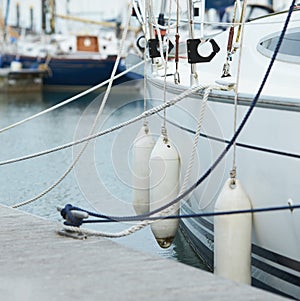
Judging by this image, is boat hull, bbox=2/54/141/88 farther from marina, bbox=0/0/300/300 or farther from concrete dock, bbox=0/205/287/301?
concrete dock, bbox=0/205/287/301

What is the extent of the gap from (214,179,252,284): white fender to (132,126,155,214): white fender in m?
1.36

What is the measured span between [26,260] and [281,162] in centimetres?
131

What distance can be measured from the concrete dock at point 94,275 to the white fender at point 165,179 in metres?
0.81

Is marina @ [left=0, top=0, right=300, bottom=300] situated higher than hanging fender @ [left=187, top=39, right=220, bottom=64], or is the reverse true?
hanging fender @ [left=187, top=39, right=220, bottom=64]

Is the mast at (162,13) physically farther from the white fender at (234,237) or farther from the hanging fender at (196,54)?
the white fender at (234,237)

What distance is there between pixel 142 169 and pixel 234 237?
1504mm

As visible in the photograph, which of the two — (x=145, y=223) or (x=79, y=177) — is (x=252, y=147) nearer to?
(x=145, y=223)

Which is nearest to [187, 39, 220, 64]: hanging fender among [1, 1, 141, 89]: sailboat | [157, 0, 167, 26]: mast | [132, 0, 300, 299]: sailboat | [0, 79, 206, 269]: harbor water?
[132, 0, 300, 299]: sailboat

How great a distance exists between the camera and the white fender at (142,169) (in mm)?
5176

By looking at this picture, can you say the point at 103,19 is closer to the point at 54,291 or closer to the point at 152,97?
the point at 152,97

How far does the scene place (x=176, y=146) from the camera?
5043 mm

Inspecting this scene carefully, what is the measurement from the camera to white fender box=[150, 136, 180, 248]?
15.2ft

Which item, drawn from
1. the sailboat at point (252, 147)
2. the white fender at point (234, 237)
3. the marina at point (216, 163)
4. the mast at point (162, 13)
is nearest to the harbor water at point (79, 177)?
the marina at point (216, 163)

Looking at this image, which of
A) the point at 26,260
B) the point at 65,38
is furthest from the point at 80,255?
the point at 65,38
